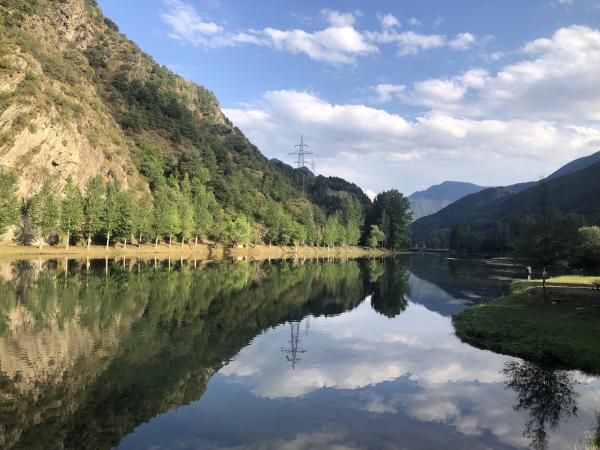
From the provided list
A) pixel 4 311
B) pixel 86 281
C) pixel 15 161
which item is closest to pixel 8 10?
pixel 15 161

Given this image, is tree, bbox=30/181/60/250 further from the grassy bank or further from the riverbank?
the grassy bank

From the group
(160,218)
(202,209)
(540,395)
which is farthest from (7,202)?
(540,395)

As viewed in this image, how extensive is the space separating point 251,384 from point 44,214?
88.6 m

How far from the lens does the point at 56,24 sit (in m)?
189

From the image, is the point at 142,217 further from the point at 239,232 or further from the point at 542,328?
the point at 542,328

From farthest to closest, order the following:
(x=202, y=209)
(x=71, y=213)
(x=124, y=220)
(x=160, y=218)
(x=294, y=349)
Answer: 1. (x=202, y=209)
2. (x=160, y=218)
3. (x=124, y=220)
4. (x=71, y=213)
5. (x=294, y=349)

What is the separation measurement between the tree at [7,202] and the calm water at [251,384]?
49.2m

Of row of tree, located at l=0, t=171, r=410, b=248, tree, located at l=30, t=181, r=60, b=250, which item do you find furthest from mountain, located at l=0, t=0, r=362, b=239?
tree, located at l=30, t=181, r=60, b=250

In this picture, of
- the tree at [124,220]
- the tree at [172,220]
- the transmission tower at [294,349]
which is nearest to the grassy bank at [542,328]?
the transmission tower at [294,349]

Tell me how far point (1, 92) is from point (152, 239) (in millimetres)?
54582

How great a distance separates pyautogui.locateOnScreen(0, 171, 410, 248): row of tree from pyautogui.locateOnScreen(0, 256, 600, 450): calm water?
2261 inches

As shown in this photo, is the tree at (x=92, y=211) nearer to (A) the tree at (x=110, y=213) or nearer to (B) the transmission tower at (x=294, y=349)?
(A) the tree at (x=110, y=213)

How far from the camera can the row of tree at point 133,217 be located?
92938 millimetres

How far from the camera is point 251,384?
2347cm
